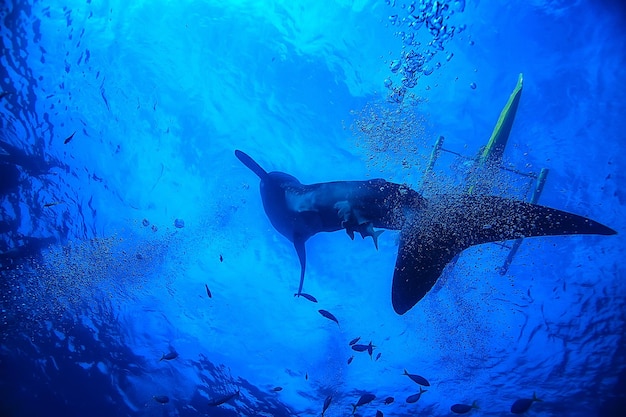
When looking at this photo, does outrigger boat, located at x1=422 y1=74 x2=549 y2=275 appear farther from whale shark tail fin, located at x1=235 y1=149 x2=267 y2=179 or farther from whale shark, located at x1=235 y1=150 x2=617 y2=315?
whale shark tail fin, located at x1=235 y1=149 x2=267 y2=179

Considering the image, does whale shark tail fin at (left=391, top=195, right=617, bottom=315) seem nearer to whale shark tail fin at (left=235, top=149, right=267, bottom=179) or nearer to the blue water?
whale shark tail fin at (left=235, top=149, right=267, bottom=179)

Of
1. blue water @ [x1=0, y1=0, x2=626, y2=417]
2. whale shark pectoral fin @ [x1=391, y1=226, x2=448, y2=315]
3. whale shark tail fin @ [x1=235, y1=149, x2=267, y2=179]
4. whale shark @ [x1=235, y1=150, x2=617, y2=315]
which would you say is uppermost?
blue water @ [x1=0, y1=0, x2=626, y2=417]

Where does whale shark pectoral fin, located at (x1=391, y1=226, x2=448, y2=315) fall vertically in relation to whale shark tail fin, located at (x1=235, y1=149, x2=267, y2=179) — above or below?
below

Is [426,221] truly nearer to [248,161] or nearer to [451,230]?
[451,230]

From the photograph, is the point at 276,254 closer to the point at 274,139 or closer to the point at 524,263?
the point at 274,139

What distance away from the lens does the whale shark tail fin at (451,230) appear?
470 cm

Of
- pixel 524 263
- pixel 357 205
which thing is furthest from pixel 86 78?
pixel 524 263

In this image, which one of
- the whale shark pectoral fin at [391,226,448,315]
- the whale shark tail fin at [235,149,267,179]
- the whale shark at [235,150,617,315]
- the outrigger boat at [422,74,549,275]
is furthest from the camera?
the outrigger boat at [422,74,549,275]

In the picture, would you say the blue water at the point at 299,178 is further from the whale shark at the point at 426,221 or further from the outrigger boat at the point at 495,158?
the whale shark at the point at 426,221

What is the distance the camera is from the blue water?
1043cm

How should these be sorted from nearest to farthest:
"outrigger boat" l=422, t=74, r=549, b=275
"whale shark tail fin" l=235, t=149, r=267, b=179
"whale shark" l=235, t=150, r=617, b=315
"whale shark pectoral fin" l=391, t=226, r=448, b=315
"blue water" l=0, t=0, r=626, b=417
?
1. "whale shark" l=235, t=150, r=617, b=315
2. "whale shark pectoral fin" l=391, t=226, r=448, b=315
3. "whale shark tail fin" l=235, t=149, r=267, b=179
4. "outrigger boat" l=422, t=74, r=549, b=275
5. "blue water" l=0, t=0, r=626, b=417

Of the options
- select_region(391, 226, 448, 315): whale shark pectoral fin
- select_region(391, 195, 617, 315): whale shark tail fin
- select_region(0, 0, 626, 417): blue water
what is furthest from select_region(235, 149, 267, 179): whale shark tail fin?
select_region(0, 0, 626, 417): blue water

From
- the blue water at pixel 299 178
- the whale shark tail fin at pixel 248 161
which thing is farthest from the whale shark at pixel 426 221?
the blue water at pixel 299 178

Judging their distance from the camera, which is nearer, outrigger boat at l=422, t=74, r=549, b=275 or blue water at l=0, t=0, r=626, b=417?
outrigger boat at l=422, t=74, r=549, b=275
